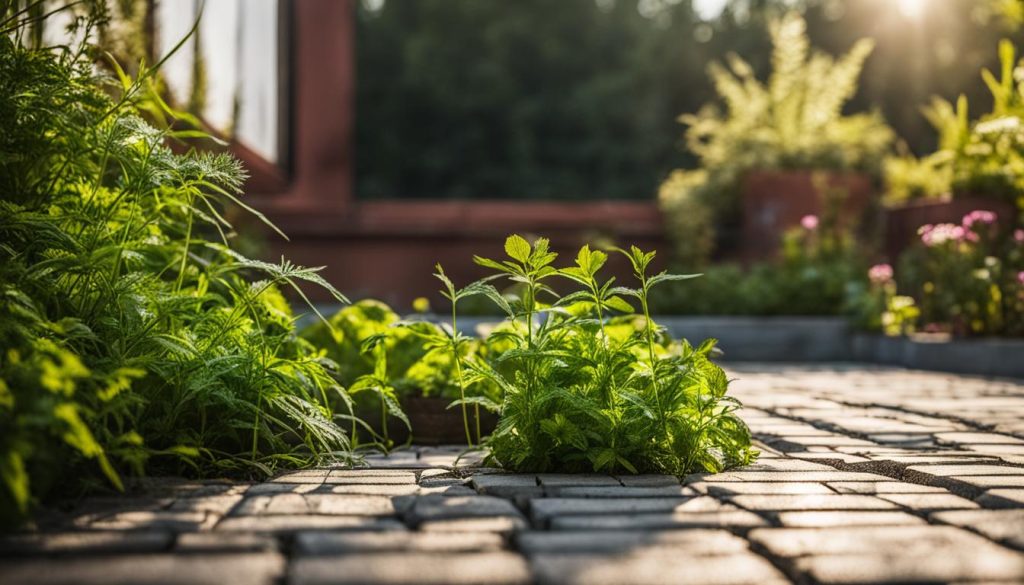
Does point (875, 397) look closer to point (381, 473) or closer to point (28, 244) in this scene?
point (381, 473)

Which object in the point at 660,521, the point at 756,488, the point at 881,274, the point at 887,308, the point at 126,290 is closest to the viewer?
the point at 660,521

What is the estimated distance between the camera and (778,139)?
9.66 m

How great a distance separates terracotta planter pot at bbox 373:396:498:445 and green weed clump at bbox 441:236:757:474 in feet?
2.05

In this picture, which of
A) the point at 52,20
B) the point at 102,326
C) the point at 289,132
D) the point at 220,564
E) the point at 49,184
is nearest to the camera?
the point at 220,564

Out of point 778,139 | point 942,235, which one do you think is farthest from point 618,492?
point 778,139

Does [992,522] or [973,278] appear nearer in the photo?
[992,522]

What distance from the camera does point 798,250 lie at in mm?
8234

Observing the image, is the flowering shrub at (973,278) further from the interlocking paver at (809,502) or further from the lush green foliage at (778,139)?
the interlocking paver at (809,502)

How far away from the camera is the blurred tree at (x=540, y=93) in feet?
77.0

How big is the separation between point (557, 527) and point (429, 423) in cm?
137

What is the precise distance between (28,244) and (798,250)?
689 centimetres

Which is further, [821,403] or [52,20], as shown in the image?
[821,403]

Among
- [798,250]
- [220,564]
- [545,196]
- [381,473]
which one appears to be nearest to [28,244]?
[381,473]

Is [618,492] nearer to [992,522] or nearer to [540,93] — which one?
[992,522]
